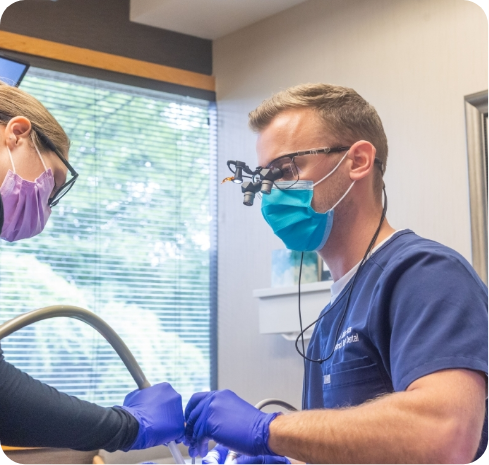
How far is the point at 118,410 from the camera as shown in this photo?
1.55 m

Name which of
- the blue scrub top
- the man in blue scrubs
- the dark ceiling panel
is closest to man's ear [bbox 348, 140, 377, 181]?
the man in blue scrubs

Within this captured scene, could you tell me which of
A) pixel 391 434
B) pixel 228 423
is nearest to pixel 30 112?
pixel 228 423

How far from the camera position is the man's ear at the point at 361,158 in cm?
161

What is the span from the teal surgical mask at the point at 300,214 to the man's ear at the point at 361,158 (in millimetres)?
17

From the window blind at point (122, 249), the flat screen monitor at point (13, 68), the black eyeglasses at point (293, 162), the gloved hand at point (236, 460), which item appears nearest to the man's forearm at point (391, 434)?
the gloved hand at point (236, 460)

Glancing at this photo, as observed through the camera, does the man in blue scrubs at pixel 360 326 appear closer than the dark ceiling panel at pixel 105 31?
Yes

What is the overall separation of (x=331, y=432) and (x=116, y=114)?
2.70 m

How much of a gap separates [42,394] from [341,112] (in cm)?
95

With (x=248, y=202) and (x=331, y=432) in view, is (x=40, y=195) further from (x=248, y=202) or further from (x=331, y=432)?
(x=331, y=432)

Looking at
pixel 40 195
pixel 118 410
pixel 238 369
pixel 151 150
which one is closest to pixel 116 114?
pixel 151 150

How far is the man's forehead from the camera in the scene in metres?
1.64

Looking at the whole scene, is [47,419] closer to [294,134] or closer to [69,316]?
[69,316]

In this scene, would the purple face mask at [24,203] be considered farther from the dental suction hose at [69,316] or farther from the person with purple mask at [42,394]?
the dental suction hose at [69,316]

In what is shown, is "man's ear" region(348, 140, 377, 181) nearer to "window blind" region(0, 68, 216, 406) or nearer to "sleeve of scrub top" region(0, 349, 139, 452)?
"sleeve of scrub top" region(0, 349, 139, 452)
